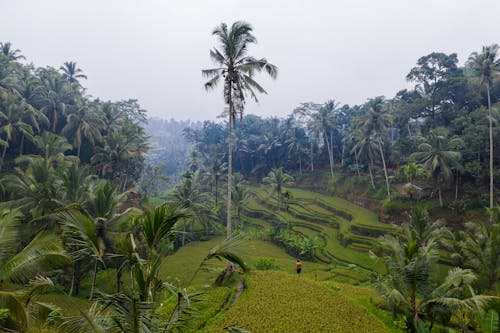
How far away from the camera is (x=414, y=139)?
37.6 m

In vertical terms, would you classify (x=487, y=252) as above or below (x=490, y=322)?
above

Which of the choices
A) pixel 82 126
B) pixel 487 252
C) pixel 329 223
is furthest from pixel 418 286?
pixel 82 126

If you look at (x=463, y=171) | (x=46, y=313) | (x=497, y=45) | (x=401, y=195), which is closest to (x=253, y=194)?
(x=401, y=195)

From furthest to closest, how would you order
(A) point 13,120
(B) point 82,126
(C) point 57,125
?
(C) point 57,125, (B) point 82,126, (A) point 13,120

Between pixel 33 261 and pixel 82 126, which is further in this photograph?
pixel 82 126

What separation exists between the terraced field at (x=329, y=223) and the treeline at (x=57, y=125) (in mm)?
20009

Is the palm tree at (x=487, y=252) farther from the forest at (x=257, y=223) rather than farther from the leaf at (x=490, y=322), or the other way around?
the leaf at (x=490, y=322)

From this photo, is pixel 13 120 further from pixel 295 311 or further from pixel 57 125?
pixel 295 311

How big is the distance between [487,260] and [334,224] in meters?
21.4

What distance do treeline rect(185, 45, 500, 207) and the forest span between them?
221mm

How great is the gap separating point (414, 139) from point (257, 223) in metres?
23.0

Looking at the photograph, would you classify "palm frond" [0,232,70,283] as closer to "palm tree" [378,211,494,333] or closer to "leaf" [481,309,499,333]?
"palm tree" [378,211,494,333]

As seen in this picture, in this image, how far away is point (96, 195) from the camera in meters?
17.3

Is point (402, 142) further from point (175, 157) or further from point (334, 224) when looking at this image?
point (175, 157)
